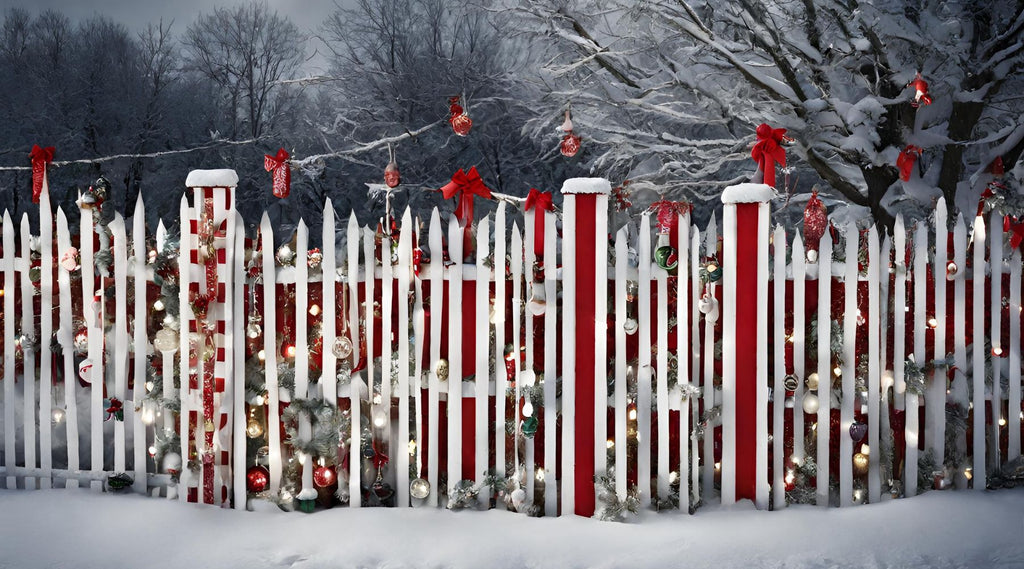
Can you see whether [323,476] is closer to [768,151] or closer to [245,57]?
[768,151]

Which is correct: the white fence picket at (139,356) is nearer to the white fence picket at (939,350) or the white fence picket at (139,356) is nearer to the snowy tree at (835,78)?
the white fence picket at (939,350)

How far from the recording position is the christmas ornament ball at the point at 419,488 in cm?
445

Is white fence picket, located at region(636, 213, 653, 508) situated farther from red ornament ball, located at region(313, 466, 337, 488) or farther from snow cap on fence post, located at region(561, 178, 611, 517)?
red ornament ball, located at region(313, 466, 337, 488)

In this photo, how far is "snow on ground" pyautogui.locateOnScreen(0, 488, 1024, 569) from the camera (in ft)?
12.5

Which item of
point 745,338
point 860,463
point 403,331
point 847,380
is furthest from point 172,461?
point 860,463

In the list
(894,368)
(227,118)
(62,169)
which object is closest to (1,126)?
(62,169)

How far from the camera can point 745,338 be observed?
14.6ft

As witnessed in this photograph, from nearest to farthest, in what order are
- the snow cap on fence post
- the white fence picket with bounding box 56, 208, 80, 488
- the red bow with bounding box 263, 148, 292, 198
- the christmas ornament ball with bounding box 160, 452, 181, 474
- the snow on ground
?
the snow on ground
the snow cap on fence post
the christmas ornament ball with bounding box 160, 452, 181, 474
the white fence picket with bounding box 56, 208, 80, 488
the red bow with bounding box 263, 148, 292, 198

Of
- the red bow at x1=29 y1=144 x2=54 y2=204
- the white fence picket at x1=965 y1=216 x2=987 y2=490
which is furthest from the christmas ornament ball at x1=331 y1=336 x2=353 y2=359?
the white fence picket at x1=965 y1=216 x2=987 y2=490

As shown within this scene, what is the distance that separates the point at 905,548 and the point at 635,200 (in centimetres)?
861

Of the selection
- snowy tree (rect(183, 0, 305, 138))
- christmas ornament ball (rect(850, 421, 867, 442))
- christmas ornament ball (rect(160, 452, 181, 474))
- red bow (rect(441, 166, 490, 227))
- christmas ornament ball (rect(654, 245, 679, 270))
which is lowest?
christmas ornament ball (rect(160, 452, 181, 474))

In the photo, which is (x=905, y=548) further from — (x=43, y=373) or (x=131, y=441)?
(x=43, y=373)

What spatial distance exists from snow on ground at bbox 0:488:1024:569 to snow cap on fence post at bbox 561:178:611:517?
0.39 m

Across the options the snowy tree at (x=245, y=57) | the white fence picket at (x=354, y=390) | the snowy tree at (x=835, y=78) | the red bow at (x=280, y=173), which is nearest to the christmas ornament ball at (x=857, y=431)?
the white fence picket at (x=354, y=390)
